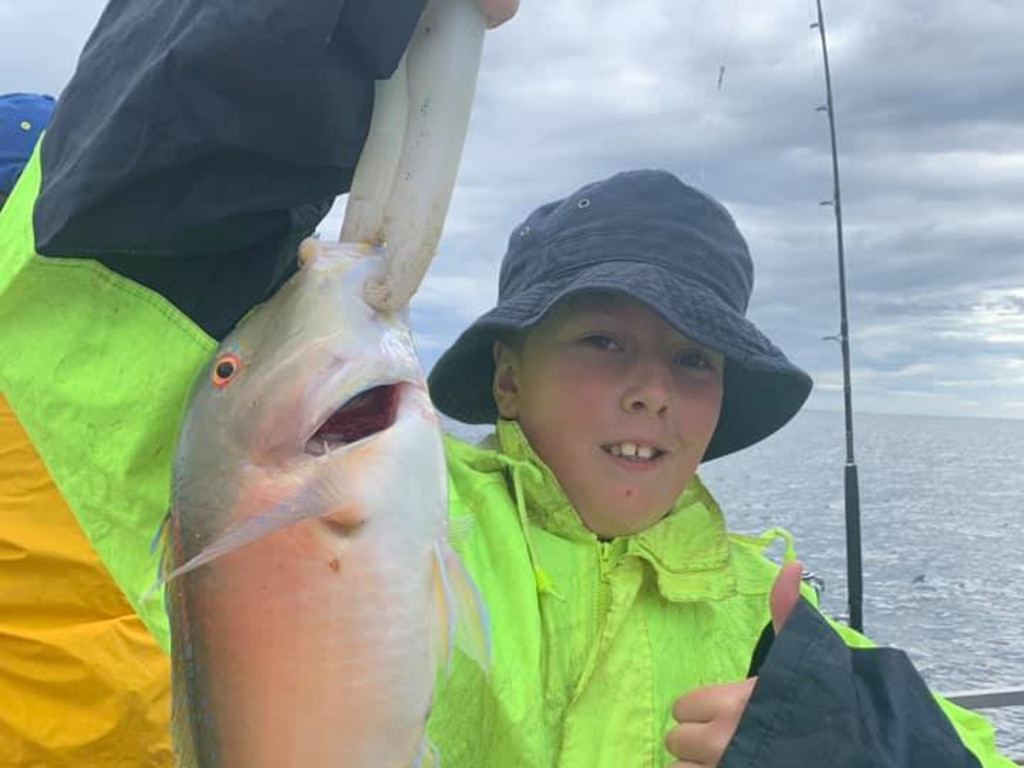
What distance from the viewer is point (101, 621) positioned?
2078 mm

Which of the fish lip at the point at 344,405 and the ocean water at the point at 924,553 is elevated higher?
the fish lip at the point at 344,405

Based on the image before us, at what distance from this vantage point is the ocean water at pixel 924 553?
10440 millimetres

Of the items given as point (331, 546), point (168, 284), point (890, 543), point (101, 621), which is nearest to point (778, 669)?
point (331, 546)

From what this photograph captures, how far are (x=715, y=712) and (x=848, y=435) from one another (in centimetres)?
518

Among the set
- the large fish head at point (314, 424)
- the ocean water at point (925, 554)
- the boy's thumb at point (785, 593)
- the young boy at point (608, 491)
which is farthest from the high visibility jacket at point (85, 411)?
the ocean water at point (925, 554)

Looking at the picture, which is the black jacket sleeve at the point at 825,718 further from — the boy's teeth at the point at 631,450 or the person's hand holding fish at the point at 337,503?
the boy's teeth at the point at 631,450

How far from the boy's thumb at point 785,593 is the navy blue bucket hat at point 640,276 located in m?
0.67

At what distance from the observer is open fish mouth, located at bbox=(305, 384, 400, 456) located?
1.26m

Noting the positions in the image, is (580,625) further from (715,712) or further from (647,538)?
(715,712)

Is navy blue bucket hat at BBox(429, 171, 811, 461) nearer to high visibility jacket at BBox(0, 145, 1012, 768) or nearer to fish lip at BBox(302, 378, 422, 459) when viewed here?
high visibility jacket at BBox(0, 145, 1012, 768)

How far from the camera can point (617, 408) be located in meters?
2.31

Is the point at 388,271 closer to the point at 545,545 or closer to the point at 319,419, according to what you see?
the point at 319,419

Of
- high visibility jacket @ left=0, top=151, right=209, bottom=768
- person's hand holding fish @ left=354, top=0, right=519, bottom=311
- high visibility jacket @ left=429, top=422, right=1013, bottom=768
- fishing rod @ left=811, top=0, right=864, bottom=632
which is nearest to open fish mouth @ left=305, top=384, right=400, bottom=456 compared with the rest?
person's hand holding fish @ left=354, top=0, right=519, bottom=311

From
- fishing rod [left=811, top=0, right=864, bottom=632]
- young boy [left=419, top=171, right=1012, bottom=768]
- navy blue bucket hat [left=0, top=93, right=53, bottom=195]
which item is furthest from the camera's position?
fishing rod [left=811, top=0, right=864, bottom=632]
